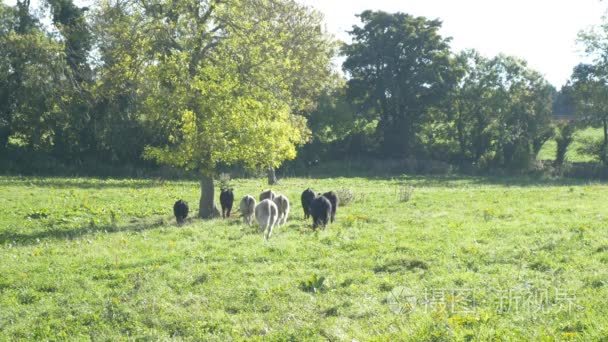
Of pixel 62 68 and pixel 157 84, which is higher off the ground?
pixel 62 68

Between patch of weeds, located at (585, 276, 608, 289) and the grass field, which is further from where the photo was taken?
patch of weeds, located at (585, 276, 608, 289)

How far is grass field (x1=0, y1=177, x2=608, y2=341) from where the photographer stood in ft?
31.5

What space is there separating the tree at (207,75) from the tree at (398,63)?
35.2m

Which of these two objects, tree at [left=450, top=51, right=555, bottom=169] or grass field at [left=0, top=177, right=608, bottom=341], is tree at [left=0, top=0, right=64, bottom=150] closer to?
grass field at [left=0, top=177, right=608, bottom=341]

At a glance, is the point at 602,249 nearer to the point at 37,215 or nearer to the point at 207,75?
the point at 207,75

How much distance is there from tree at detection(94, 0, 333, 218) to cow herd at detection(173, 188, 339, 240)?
60.9 inches

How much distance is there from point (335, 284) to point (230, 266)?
295 centimetres

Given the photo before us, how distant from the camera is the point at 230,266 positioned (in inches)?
559

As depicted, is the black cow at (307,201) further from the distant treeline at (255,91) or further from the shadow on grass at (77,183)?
the shadow on grass at (77,183)

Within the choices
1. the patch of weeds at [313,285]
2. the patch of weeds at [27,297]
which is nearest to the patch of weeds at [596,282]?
the patch of weeds at [313,285]

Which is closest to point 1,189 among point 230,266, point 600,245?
point 230,266

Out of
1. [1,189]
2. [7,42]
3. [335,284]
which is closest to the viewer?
[335,284]

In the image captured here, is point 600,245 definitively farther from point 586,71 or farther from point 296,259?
point 586,71

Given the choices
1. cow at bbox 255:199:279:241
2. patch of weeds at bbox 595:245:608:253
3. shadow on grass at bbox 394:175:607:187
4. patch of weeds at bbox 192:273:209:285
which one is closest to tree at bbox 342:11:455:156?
shadow on grass at bbox 394:175:607:187
